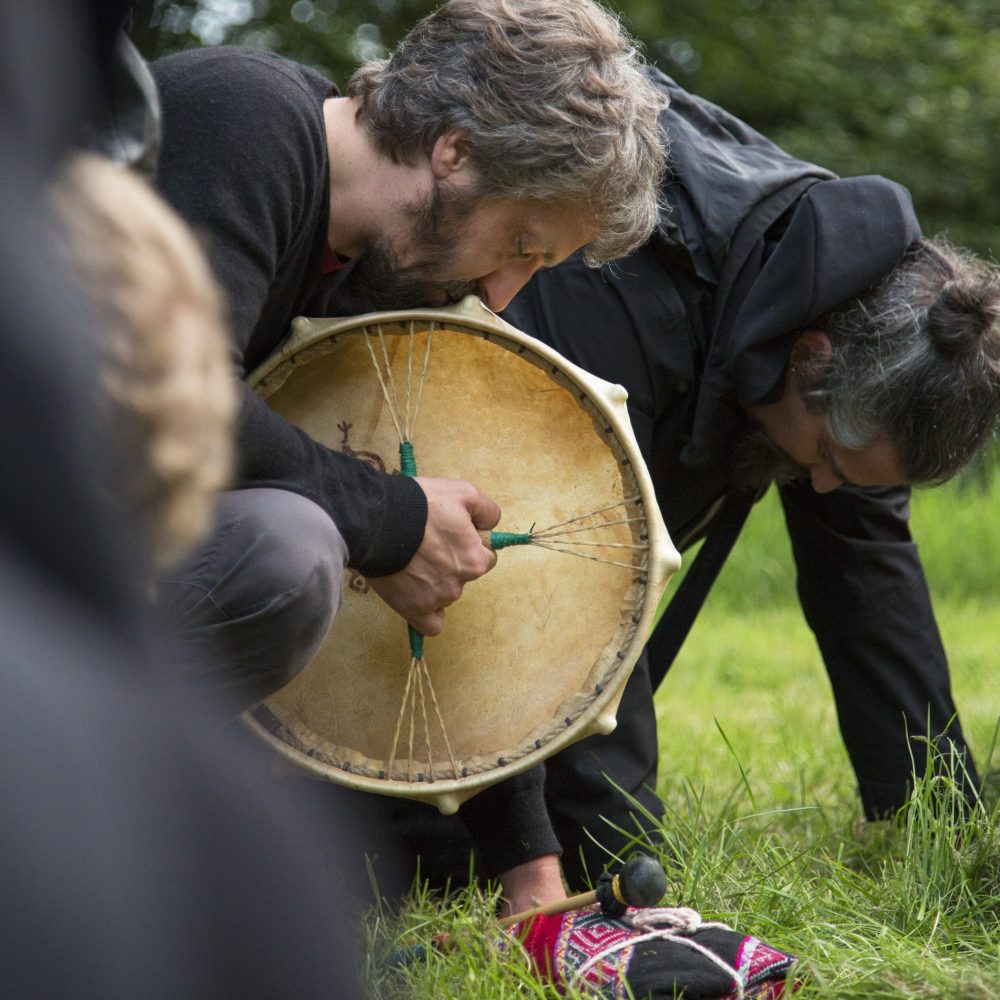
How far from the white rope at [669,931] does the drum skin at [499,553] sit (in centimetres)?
33

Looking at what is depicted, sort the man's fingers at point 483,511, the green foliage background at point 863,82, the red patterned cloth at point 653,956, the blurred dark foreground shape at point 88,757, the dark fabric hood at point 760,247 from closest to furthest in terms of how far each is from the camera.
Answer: the blurred dark foreground shape at point 88,757
the red patterned cloth at point 653,956
the man's fingers at point 483,511
the dark fabric hood at point 760,247
the green foliage background at point 863,82

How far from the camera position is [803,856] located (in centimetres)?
231

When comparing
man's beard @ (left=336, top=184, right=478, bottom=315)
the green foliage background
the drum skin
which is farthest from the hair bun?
the green foliage background

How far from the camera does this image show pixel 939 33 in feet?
36.0

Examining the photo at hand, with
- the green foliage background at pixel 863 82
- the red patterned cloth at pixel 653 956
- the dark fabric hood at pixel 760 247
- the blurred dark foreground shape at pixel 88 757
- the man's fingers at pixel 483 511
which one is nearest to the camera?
the blurred dark foreground shape at pixel 88 757

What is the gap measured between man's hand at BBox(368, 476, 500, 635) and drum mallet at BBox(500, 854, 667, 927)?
0.46 meters

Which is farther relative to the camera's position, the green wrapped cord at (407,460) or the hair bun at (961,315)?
the hair bun at (961,315)

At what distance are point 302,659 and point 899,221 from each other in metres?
1.42

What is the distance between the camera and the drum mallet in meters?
1.83

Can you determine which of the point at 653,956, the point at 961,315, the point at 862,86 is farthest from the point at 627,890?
the point at 862,86

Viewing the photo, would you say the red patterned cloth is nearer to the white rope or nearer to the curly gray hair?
the white rope

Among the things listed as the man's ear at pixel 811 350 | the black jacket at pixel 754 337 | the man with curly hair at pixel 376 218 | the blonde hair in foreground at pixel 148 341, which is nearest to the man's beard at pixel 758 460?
the black jacket at pixel 754 337

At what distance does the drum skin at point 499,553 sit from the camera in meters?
2.15

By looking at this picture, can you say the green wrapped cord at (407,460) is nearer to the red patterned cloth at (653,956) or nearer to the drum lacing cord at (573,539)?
the drum lacing cord at (573,539)
